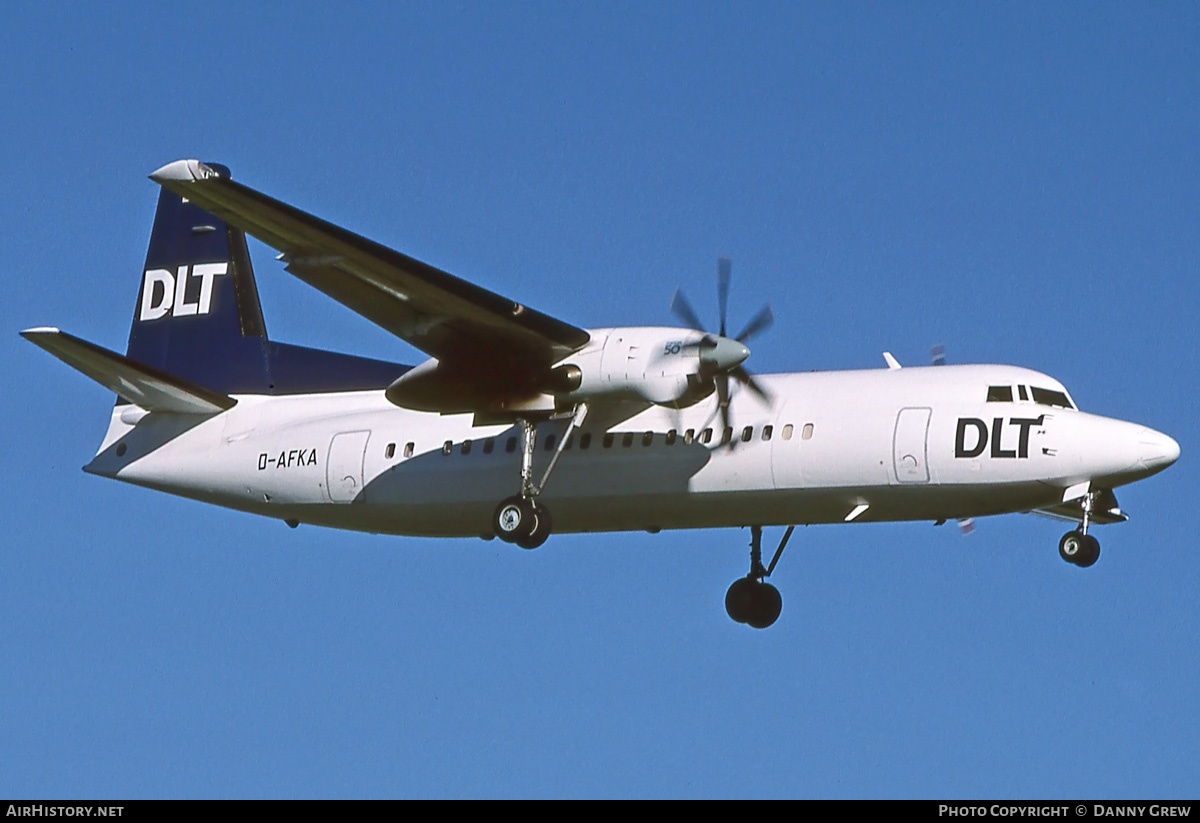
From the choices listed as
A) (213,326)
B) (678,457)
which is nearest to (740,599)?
(678,457)

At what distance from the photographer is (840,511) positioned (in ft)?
71.1

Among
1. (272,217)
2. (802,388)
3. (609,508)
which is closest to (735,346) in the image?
(802,388)

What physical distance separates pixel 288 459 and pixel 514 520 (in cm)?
398

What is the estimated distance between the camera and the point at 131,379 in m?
24.9

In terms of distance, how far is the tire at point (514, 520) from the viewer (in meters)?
22.4

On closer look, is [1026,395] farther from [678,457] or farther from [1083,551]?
[678,457]

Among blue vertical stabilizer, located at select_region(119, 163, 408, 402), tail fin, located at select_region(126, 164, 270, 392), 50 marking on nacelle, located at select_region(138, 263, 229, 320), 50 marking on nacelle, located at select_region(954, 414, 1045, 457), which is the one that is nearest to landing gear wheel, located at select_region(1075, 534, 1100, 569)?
50 marking on nacelle, located at select_region(954, 414, 1045, 457)

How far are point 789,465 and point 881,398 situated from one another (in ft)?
4.35

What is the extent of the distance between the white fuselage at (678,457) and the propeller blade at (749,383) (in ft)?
0.33

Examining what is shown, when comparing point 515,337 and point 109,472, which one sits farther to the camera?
point 109,472

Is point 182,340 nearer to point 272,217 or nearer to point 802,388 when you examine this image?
point 272,217

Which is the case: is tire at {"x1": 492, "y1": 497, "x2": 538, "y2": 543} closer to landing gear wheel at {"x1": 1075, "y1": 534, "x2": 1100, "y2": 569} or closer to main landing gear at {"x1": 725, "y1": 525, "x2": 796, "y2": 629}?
main landing gear at {"x1": 725, "y1": 525, "x2": 796, "y2": 629}
